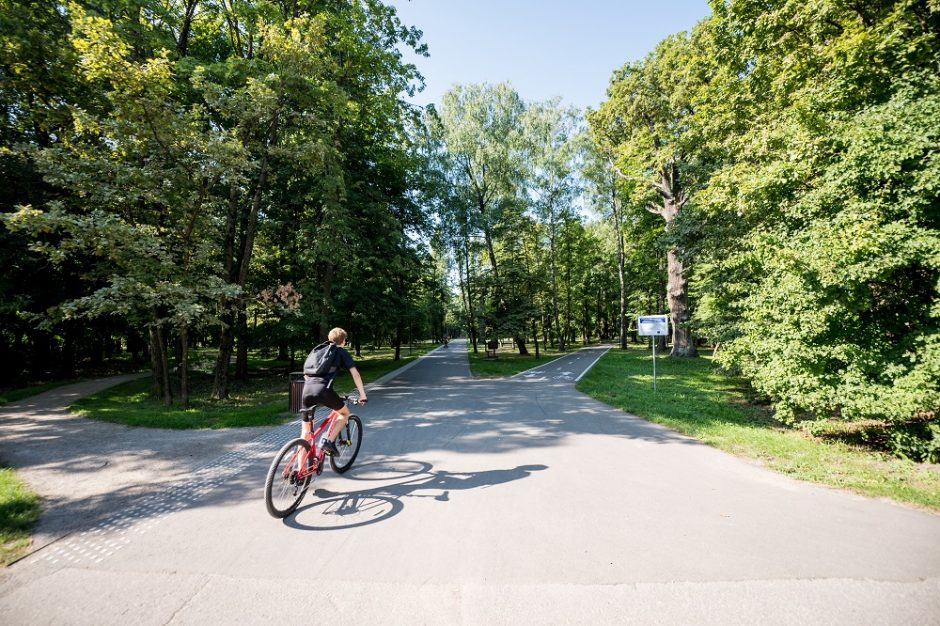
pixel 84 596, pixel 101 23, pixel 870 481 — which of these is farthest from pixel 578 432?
pixel 101 23

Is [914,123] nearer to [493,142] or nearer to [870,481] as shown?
[870,481]

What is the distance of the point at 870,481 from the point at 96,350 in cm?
3518

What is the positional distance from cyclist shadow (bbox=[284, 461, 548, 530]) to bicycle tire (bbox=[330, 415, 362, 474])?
197 millimetres

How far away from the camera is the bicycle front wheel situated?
12.4ft

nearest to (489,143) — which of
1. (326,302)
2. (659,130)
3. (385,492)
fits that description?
(659,130)

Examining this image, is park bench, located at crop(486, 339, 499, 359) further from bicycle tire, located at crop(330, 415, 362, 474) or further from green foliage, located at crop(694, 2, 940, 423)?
bicycle tire, located at crop(330, 415, 362, 474)

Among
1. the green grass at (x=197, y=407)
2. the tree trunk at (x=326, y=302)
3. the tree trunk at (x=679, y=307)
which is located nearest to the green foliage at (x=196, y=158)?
the tree trunk at (x=326, y=302)

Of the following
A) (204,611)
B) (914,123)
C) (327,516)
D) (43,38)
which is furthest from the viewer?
(43,38)

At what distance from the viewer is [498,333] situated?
75.0ft

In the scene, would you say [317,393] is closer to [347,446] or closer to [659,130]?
[347,446]

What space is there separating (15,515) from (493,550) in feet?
16.5

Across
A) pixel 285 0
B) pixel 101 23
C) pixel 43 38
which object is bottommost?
pixel 101 23

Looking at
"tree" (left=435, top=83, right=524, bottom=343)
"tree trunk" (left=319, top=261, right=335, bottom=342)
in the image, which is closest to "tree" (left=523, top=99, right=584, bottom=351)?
"tree" (left=435, top=83, right=524, bottom=343)

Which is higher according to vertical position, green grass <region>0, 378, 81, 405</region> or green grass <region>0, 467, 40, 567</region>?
green grass <region>0, 378, 81, 405</region>
